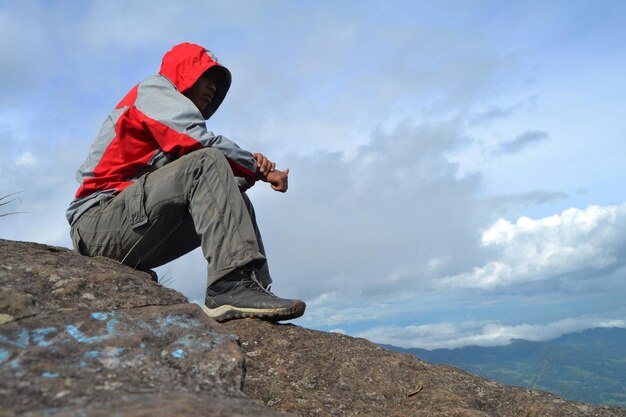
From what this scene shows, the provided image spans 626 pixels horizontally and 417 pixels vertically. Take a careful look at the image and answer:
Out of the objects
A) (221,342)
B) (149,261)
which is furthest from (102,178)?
(221,342)

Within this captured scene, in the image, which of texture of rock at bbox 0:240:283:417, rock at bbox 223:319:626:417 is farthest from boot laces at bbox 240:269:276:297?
texture of rock at bbox 0:240:283:417

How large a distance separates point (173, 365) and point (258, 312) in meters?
2.10

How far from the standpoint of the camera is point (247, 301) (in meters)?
4.58

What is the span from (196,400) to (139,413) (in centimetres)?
28

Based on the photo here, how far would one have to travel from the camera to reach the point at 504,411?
153 inches

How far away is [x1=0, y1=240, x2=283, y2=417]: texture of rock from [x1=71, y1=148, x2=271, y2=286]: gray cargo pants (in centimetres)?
102

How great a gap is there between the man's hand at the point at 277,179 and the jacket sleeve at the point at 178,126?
0.77 ft

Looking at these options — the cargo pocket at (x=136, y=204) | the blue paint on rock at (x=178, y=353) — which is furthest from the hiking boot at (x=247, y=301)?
the blue paint on rock at (x=178, y=353)

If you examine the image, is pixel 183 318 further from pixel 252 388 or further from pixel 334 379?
pixel 334 379

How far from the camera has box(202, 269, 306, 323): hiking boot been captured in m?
4.55

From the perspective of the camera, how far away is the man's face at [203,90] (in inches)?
227

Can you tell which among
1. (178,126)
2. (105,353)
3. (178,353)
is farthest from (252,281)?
(105,353)

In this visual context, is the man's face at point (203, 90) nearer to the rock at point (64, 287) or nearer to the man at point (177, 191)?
the man at point (177, 191)

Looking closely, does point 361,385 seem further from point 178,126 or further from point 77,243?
point 77,243
